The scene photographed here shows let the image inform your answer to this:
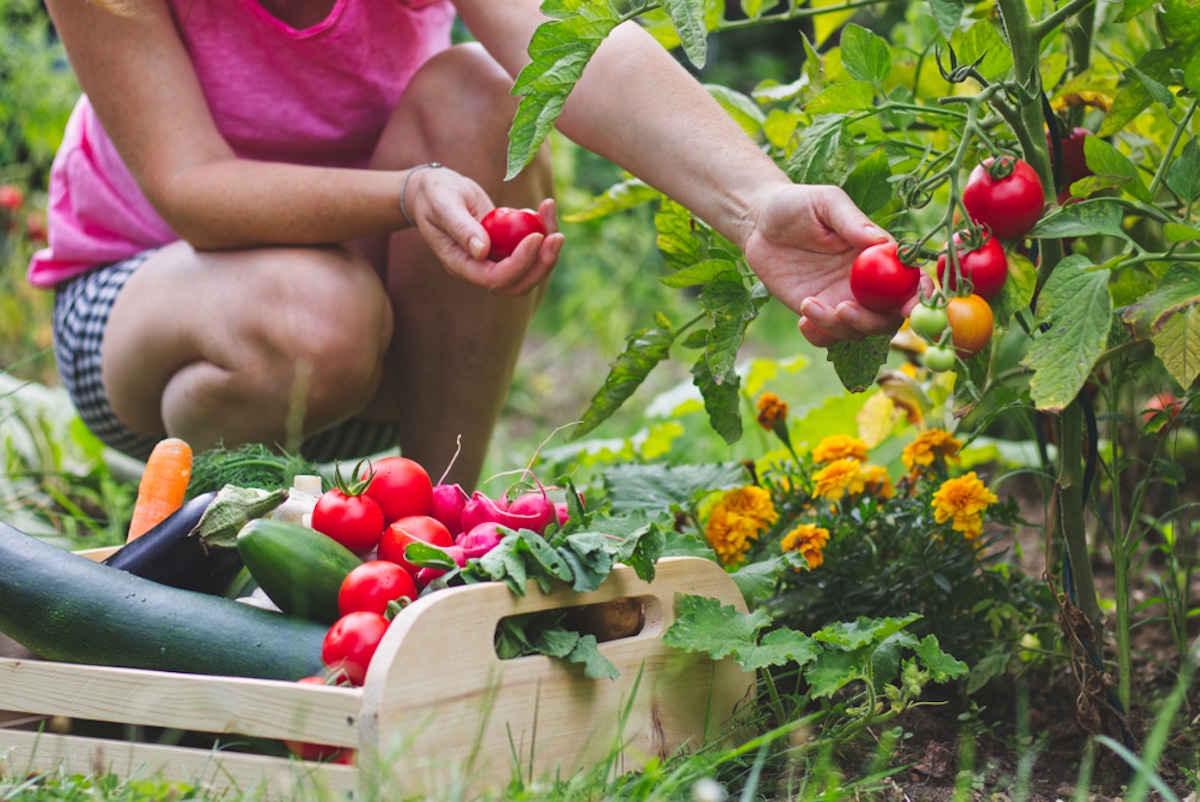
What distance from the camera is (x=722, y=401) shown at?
1465 mm

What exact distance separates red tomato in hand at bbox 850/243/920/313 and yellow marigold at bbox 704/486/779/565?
1.73 feet

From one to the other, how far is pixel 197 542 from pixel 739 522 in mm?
720

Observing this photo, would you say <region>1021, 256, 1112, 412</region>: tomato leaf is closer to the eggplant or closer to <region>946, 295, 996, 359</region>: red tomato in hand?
<region>946, 295, 996, 359</region>: red tomato in hand

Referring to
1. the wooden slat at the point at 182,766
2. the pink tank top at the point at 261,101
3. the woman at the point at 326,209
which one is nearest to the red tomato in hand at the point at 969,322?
the woman at the point at 326,209

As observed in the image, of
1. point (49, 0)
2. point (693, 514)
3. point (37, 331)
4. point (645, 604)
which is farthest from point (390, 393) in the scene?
point (37, 331)

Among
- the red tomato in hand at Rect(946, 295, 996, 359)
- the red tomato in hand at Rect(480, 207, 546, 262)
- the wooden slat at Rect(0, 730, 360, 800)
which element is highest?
the red tomato in hand at Rect(480, 207, 546, 262)

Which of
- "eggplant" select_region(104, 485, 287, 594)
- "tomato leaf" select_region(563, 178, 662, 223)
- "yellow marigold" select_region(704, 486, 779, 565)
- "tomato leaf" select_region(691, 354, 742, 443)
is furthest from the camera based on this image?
"tomato leaf" select_region(563, 178, 662, 223)

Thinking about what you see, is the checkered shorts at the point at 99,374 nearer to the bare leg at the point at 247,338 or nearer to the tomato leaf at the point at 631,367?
the bare leg at the point at 247,338

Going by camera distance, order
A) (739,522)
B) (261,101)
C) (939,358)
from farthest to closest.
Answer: (261,101) → (739,522) → (939,358)

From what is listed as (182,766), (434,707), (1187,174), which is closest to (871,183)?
(1187,174)

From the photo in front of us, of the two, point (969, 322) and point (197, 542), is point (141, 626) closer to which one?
point (197, 542)

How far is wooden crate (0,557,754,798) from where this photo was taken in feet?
3.30

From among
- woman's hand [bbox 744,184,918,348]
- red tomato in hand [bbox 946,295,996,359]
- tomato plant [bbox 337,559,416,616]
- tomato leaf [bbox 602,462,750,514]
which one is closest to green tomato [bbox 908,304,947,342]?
red tomato in hand [bbox 946,295,996,359]

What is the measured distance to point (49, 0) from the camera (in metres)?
1.67
